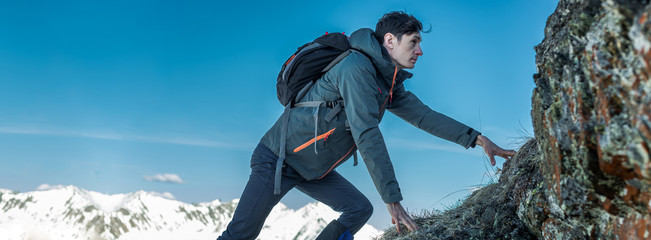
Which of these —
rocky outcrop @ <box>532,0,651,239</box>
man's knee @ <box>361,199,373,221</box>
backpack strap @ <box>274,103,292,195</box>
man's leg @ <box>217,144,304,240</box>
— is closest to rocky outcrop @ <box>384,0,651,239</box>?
rocky outcrop @ <box>532,0,651,239</box>

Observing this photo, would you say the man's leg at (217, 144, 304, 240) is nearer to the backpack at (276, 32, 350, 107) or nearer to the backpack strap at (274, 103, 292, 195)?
the backpack strap at (274, 103, 292, 195)

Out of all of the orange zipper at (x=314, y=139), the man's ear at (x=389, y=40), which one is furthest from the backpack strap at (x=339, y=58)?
the orange zipper at (x=314, y=139)

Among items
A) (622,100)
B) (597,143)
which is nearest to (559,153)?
(597,143)

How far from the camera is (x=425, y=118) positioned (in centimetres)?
596

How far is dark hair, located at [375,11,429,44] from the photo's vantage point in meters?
5.03

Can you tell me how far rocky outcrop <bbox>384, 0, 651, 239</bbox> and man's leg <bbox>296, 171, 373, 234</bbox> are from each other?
2006mm

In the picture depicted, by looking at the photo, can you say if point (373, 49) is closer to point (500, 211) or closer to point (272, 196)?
point (272, 196)

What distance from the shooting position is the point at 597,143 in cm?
254

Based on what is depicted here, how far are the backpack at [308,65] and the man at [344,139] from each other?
14cm

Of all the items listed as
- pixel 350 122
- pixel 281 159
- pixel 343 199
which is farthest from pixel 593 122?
pixel 343 199

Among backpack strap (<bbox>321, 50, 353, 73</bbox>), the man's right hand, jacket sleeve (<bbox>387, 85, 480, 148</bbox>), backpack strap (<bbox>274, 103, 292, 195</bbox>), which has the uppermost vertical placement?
backpack strap (<bbox>321, 50, 353, 73</bbox>)

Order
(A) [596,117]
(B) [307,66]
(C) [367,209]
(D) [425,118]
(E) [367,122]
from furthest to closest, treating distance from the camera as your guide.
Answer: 1. (D) [425,118]
2. (C) [367,209]
3. (B) [307,66]
4. (E) [367,122]
5. (A) [596,117]

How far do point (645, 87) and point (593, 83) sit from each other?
0.42 metres

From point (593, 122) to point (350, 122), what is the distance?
2.40 metres
